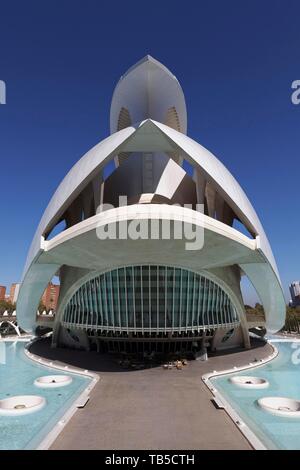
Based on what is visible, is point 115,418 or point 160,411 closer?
point 115,418

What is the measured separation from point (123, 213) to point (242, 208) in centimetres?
910

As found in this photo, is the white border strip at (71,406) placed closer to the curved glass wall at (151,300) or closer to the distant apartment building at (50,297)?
the curved glass wall at (151,300)

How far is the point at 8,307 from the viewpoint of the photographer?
243ft

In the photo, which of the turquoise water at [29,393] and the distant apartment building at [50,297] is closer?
the turquoise water at [29,393]

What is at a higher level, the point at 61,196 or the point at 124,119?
the point at 124,119

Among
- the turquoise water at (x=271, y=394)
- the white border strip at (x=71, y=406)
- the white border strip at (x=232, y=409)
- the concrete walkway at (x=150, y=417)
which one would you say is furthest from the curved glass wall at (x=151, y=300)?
the turquoise water at (x=271, y=394)

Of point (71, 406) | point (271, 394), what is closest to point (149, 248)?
point (71, 406)

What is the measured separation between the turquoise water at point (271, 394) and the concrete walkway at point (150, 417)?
910 millimetres

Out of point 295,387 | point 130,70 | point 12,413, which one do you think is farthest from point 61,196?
point 295,387

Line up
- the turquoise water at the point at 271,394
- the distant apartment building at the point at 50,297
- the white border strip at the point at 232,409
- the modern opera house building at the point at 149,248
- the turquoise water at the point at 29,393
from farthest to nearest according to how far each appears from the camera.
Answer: the distant apartment building at the point at 50,297
the modern opera house building at the point at 149,248
the turquoise water at the point at 29,393
the turquoise water at the point at 271,394
the white border strip at the point at 232,409

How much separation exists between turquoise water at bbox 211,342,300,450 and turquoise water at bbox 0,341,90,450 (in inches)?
293

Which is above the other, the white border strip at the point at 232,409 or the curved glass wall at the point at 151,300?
the curved glass wall at the point at 151,300

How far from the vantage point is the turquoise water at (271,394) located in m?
10.5
